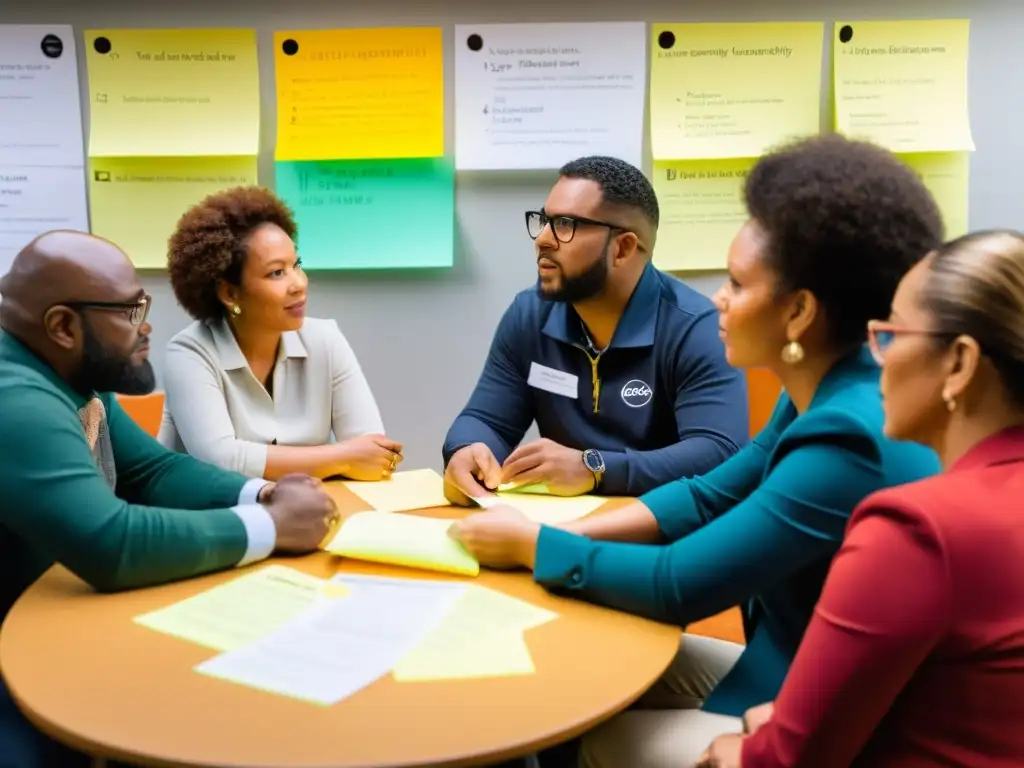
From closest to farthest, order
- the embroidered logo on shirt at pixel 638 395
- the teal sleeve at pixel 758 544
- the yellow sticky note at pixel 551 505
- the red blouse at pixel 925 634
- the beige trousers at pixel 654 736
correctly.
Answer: the red blouse at pixel 925 634 < the teal sleeve at pixel 758 544 < the beige trousers at pixel 654 736 < the yellow sticky note at pixel 551 505 < the embroidered logo on shirt at pixel 638 395

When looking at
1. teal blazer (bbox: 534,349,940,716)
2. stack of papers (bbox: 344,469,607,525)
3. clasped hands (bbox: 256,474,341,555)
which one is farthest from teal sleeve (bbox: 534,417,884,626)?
clasped hands (bbox: 256,474,341,555)

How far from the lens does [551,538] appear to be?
4.25 ft

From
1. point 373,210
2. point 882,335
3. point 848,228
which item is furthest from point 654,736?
point 373,210

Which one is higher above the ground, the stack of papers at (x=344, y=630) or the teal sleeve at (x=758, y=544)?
the teal sleeve at (x=758, y=544)

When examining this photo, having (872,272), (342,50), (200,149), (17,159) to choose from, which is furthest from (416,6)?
(872,272)

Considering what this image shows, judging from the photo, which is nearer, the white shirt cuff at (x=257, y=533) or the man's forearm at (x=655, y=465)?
the white shirt cuff at (x=257, y=533)

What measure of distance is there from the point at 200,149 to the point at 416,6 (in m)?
0.71

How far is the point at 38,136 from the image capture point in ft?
8.02

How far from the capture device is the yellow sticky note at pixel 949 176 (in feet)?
7.98

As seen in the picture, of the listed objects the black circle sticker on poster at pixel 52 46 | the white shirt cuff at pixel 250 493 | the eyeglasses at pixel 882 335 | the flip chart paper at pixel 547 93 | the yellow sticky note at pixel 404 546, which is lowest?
the yellow sticky note at pixel 404 546

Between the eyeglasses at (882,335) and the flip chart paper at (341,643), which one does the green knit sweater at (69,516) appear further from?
the eyeglasses at (882,335)

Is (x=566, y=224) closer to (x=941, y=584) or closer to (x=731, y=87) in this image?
(x=731, y=87)

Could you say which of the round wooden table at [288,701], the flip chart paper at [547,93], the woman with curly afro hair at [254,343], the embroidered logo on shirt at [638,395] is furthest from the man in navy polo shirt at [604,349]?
the round wooden table at [288,701]

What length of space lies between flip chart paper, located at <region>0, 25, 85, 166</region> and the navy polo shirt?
4.42 ft
